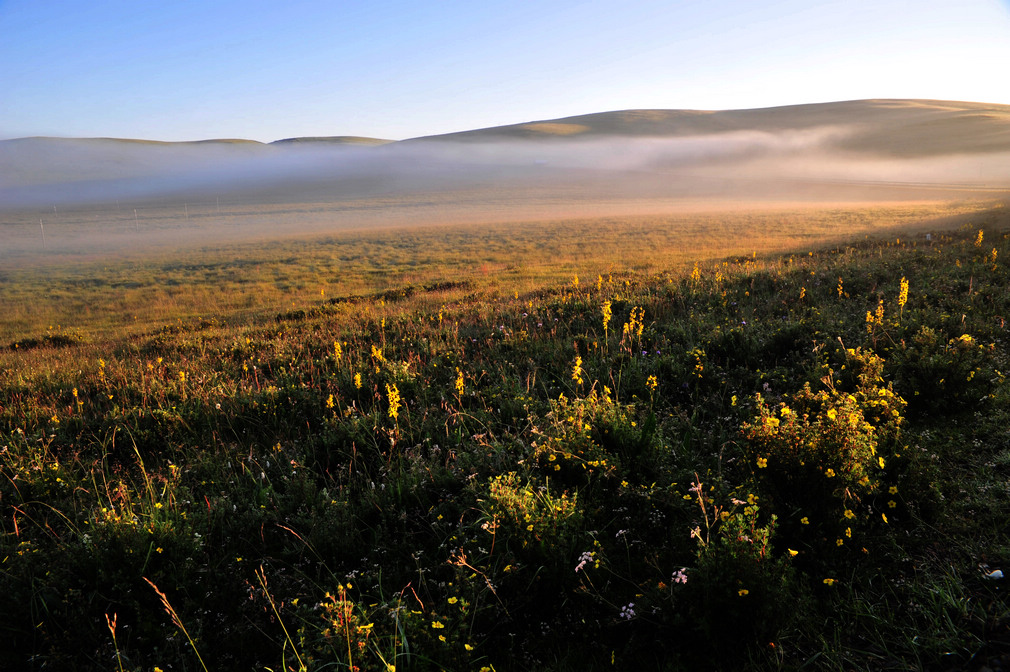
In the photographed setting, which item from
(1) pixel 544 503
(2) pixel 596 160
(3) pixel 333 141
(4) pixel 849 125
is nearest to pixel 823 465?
(1) pixel 544 503

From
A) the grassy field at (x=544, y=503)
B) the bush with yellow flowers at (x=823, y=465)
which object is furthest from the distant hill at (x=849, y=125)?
the bush with yellow flowers at (x=823, y=465)

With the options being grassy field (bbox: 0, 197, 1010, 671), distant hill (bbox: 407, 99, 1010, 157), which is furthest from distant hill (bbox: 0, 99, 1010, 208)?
grassy field (bbox: 0, 197, 1010, 671)

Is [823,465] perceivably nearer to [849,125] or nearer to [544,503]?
[544,503]

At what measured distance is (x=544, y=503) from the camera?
10.4ft

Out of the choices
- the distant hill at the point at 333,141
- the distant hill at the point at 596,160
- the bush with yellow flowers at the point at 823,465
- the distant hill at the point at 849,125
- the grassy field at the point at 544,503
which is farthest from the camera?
the distant hill at the point at 333,141

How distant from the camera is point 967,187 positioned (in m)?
58.8

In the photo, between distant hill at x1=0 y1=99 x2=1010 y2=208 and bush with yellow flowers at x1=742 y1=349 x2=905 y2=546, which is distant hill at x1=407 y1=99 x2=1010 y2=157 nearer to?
distant hill at x1=0 y1=99 x2=1010 y2=208

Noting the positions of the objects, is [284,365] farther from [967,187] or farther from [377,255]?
[967,187]

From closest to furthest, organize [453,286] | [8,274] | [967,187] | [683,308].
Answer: [683,308] < [453,286] < [8,274] < [967,187]

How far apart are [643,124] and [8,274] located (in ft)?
465

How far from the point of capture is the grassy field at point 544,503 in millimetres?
2518

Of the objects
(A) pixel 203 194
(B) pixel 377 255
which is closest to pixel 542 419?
(B) pixel 377 255

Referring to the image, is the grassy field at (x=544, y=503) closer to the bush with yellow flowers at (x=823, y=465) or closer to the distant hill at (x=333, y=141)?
the bush with yellow flowers at (x=823, y=465)

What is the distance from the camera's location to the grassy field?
8.26 ft
